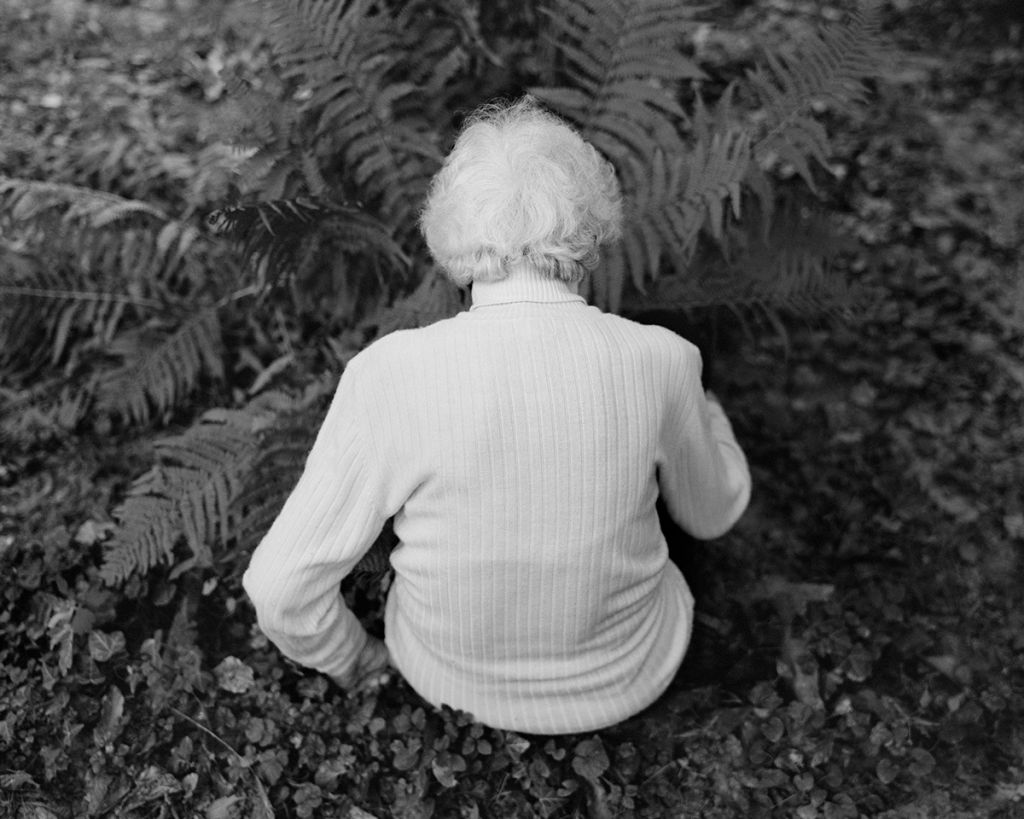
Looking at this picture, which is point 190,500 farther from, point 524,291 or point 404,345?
point 524,291

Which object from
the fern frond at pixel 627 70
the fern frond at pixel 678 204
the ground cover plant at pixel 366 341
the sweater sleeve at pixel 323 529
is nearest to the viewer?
the sweater sleeve at pixel 323 529

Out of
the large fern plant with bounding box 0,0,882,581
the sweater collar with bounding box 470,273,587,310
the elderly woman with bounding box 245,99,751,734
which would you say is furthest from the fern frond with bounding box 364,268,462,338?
the sweater collar with bounding box 470,273,587,310

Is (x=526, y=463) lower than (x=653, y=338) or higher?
lower

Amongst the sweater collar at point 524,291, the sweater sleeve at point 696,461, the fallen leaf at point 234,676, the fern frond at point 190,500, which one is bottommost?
the fallen leaf at point 234,676

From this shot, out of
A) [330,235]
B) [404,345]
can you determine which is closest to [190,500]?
[330,235]

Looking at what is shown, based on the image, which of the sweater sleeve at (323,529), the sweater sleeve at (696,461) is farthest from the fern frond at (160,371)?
the sweater sleeve at (696,461)

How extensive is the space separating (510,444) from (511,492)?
105 mm

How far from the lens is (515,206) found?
5.66ft

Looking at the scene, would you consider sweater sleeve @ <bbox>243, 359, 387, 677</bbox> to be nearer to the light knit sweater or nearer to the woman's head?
the light knit sweater

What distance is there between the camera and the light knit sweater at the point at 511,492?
168 centimetres

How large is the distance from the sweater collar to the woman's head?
0.06 feet

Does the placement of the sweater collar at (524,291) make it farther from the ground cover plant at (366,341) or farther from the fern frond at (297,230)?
the fern frond at (297,230)

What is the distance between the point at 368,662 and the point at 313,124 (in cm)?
185

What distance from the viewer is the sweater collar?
5.79ft
